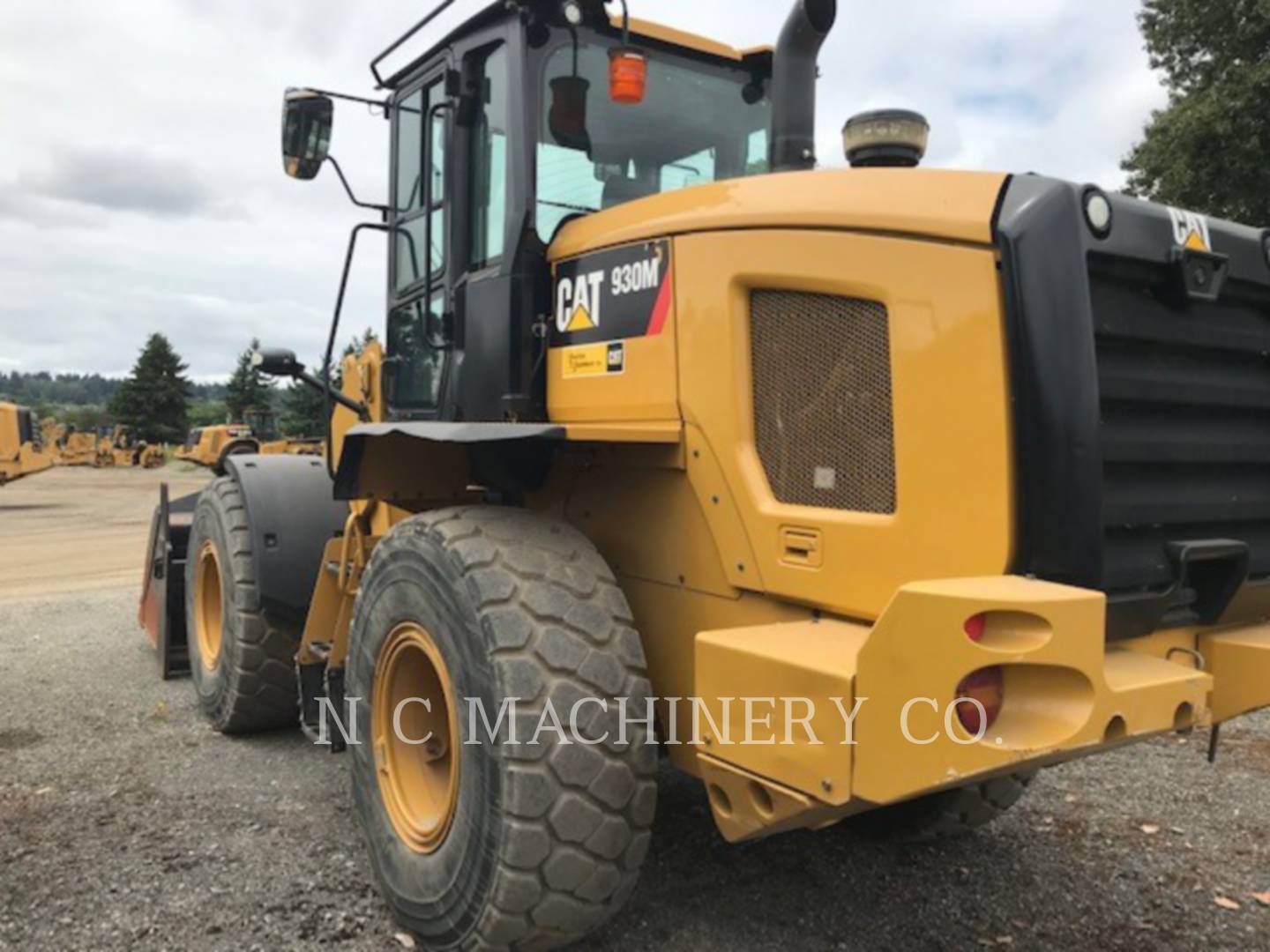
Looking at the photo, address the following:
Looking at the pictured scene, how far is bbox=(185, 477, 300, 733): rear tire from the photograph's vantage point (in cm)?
493

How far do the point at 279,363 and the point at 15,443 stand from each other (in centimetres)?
2157

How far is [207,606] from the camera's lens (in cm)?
587

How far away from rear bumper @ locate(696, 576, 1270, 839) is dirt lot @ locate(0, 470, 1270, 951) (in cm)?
110

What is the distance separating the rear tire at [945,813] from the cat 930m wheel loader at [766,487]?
19mm

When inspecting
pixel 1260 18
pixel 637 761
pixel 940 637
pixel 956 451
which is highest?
pixel 1260 18

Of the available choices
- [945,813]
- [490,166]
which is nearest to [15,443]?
[490,166]

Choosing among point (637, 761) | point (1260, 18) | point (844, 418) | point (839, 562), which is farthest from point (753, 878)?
point (1260, 18)

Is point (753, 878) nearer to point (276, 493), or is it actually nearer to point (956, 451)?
point (956, 451)

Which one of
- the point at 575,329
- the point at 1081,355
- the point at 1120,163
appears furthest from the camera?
the point at 1120,163

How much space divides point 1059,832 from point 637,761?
2316mm

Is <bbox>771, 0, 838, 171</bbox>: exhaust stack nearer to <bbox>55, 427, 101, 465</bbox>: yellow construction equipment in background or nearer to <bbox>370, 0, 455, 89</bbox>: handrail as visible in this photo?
<bbox>370, 0, 455, 89</bbox>: handrail

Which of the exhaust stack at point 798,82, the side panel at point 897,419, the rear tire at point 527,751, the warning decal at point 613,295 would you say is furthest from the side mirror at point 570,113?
the rear tire at point 527,751

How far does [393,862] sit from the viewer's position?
10.5ft

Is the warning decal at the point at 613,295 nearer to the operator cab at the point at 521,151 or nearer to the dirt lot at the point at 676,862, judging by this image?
the operator cab at the point at 521,151
